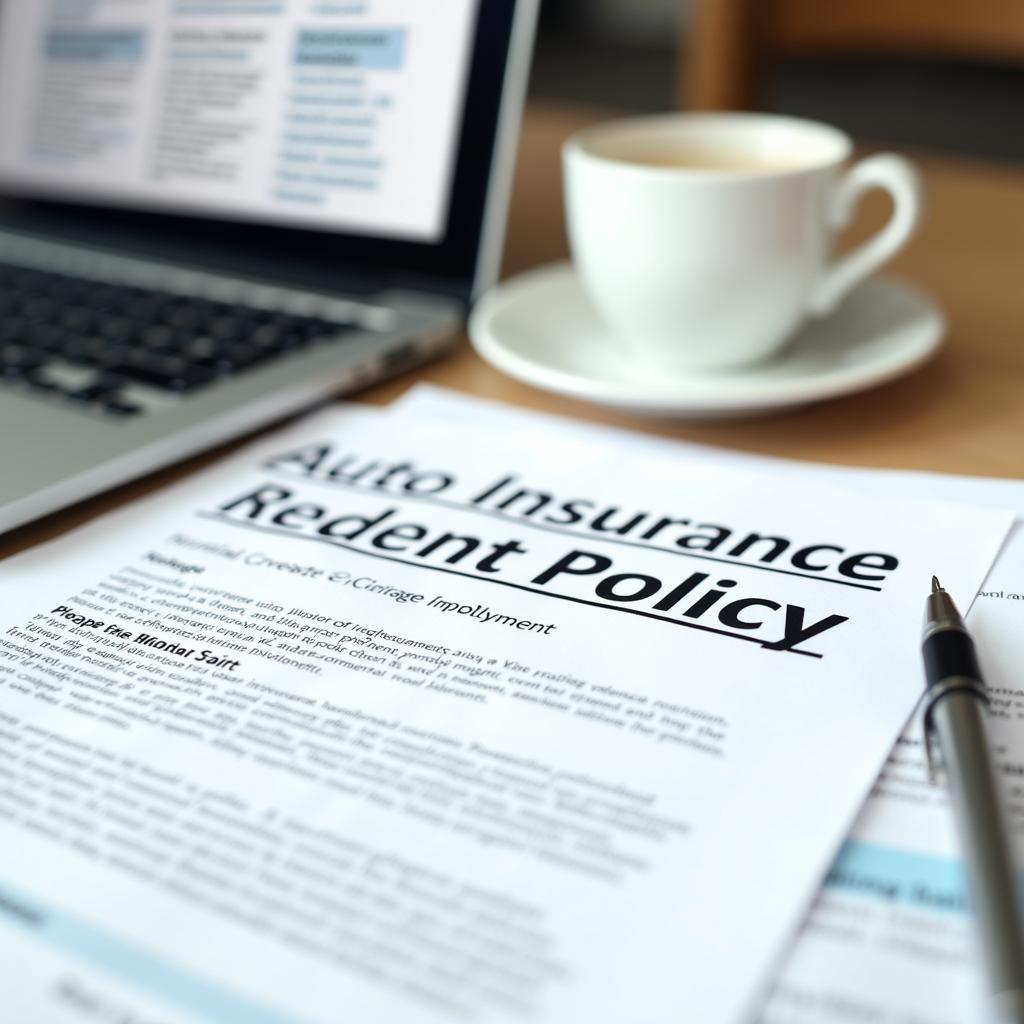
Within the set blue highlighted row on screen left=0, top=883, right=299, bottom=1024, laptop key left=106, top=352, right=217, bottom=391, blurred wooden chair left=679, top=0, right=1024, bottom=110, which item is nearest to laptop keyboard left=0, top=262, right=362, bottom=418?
laptop key left=106, top=352, right=217, bottom=391

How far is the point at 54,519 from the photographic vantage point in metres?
0.43

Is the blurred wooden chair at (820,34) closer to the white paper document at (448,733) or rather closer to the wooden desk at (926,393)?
the wooden desk at (926,393)

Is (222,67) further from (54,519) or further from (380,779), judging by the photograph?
(380,779)

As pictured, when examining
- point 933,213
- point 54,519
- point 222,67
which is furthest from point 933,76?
point 54,519

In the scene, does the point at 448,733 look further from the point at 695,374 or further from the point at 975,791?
the point at 695,374

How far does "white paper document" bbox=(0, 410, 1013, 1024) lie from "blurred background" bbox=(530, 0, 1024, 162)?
2.04 ft

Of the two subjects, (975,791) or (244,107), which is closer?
(975,791)

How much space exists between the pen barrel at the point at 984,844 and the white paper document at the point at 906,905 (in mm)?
10

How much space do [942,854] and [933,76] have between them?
3822 millimetres

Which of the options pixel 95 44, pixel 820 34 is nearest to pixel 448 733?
pixel 95 44

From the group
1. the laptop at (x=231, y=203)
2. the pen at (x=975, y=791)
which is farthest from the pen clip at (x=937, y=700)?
the laptop at (x=231, y=203)

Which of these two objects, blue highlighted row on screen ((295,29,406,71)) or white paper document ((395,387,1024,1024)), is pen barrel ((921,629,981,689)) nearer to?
white paper document ((395,387,1024,1024))

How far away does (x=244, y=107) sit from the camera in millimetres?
629

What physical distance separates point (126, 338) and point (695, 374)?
0.27 metres
